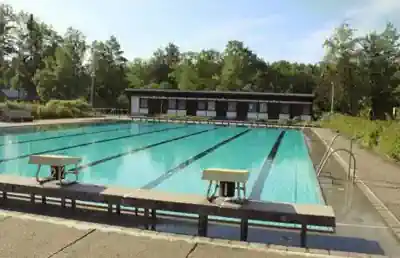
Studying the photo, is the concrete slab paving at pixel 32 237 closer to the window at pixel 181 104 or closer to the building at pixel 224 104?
the building at pixel 224 104

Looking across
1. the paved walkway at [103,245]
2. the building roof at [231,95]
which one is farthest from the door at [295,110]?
the paved walkway at [103,245]

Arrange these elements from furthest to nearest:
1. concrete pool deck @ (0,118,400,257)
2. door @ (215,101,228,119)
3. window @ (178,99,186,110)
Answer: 1. window @ (178,99,186,110)
2. door @ (215,101,228,119)
3. concrete pool deck @ (0,118,400,257)

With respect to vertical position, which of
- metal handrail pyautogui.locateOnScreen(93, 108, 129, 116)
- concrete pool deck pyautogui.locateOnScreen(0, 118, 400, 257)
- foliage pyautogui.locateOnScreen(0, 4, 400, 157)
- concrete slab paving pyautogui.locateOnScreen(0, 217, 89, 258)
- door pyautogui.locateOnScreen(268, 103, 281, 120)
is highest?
foliage pyautogui.locateOnScreen(0, 4, 400, 157)

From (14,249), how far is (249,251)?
1971 mm

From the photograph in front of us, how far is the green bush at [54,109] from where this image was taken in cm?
2381

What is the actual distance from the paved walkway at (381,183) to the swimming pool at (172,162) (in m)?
0.84

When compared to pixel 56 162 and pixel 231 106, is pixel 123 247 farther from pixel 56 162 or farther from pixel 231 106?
pixel 231 106

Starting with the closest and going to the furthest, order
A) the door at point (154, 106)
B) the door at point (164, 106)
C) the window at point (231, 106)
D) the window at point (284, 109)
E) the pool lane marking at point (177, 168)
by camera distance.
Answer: the pool lane marking at point (177, 168) → the window at point (284, 109) → the window at point (231, 106) → the door at point (164, 106) → the door at point (154, 106)

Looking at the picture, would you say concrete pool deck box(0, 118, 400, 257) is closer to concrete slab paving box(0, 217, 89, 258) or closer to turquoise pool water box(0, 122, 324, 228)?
concrete slab paving box(0, 217, 89, 258)

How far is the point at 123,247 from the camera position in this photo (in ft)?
11.0

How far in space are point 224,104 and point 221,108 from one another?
0.48m

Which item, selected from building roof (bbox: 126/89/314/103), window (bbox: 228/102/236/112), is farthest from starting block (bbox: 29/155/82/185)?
window (bbox: 228/102/236/112)

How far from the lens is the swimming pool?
7656mm

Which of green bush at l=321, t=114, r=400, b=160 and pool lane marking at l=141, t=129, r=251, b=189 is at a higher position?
green bush at l=321, t=114, r=400, b=160
